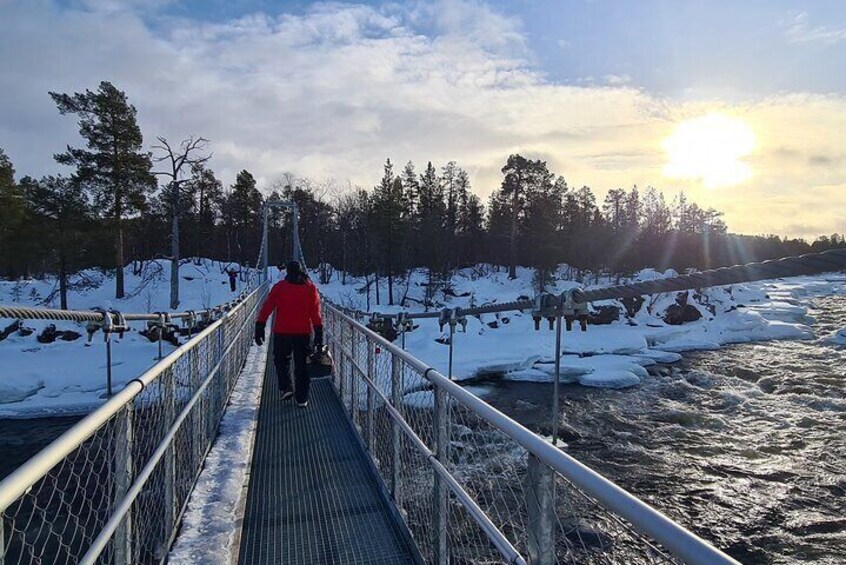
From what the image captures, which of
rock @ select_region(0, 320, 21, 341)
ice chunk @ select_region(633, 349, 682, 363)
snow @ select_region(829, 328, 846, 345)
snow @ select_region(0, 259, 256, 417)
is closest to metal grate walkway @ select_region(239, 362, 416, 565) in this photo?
snow @ select_region(0, 259, 256, 417)

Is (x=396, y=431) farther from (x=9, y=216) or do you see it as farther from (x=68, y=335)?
(x=9, y=216)

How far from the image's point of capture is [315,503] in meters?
3.56

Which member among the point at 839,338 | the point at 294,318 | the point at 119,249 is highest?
the point at 119,249

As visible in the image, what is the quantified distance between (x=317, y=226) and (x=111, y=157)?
22.9 m

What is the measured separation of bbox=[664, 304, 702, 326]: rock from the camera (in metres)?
27.3

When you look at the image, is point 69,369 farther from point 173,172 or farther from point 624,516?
point 624,516

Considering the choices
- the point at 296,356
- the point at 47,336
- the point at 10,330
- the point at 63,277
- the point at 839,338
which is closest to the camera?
the point at 296,356

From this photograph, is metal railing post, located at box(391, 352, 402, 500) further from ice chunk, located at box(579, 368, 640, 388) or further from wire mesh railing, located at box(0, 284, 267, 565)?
ice chunk, located at box(579, 368, 640, 388)

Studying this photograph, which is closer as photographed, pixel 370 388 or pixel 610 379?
pixel 370 388

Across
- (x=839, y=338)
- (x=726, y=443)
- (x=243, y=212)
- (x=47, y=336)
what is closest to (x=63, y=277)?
(x=47, y=336)

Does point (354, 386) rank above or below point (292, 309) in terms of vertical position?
below

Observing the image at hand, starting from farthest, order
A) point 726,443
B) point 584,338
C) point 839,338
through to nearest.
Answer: point 584,338, point 839,338, point 726,443

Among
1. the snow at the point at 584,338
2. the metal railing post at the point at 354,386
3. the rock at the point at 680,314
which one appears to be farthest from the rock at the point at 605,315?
the metal railing post at the point at 354,386

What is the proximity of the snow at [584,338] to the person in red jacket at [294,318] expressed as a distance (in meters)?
11.1
